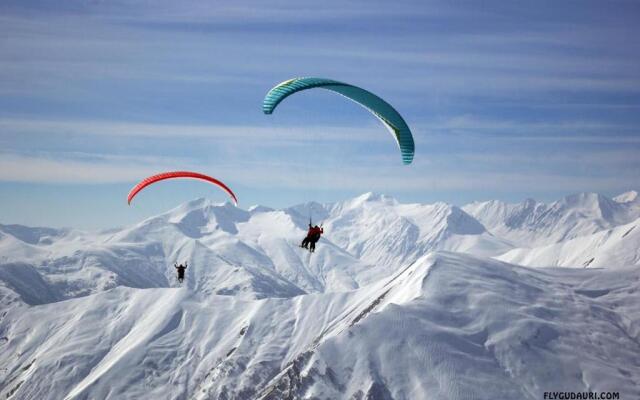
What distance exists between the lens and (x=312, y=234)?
59656 millimetres

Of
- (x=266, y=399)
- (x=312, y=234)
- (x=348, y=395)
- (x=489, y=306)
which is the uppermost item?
(x=312, y=234)

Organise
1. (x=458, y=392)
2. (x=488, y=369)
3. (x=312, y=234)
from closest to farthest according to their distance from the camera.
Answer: (x=312, y=234)
(x=458, y=392)
(x=488, y=369)

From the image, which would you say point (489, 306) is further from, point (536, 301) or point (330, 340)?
point (330, 340)

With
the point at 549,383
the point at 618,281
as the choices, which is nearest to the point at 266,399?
the point at 549,383

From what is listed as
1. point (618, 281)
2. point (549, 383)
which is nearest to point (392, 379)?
point (549, 383)

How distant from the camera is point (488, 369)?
461 feet

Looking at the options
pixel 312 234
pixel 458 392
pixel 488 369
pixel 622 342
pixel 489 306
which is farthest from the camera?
pixel 489 306

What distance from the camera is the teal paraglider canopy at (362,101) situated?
59.7 m

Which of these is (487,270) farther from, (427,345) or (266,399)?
(266,399)

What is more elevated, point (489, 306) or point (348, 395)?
point (489, 306)

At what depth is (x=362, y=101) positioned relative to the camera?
6200 cm

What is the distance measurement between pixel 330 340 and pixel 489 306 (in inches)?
1602

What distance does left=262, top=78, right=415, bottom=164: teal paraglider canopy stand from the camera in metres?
59.7

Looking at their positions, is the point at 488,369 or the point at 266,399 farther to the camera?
the point at 266,399
